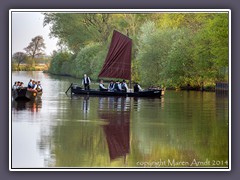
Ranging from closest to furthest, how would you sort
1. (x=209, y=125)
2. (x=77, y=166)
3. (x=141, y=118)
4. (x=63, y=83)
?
(x=77, y=166), (x=209, y=125), (x=141, y=118), (x=63, y=83)

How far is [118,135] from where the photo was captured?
18.7 metres

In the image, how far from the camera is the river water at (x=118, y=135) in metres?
15.6

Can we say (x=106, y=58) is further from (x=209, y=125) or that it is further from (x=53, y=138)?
(x=53, y=138)

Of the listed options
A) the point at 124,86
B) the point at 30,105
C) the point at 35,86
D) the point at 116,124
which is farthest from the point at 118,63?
the point at 116,124

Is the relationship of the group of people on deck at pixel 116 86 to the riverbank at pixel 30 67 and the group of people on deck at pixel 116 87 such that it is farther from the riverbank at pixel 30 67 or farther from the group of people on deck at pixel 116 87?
the riverbank at pixel 30 67

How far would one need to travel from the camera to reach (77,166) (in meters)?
15.2

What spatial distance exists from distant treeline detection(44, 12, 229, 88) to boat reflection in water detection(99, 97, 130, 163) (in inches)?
60.2

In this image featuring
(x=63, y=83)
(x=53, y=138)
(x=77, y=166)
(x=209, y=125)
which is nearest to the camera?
(x=77, y=166)

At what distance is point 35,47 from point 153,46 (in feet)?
50.0

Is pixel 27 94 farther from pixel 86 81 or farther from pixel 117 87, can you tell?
pixel 117 87

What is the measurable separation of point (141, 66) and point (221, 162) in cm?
1804

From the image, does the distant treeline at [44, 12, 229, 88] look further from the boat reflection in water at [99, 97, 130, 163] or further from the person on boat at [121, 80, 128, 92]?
the boat reflection in water at [99, 97, 130, 163]
